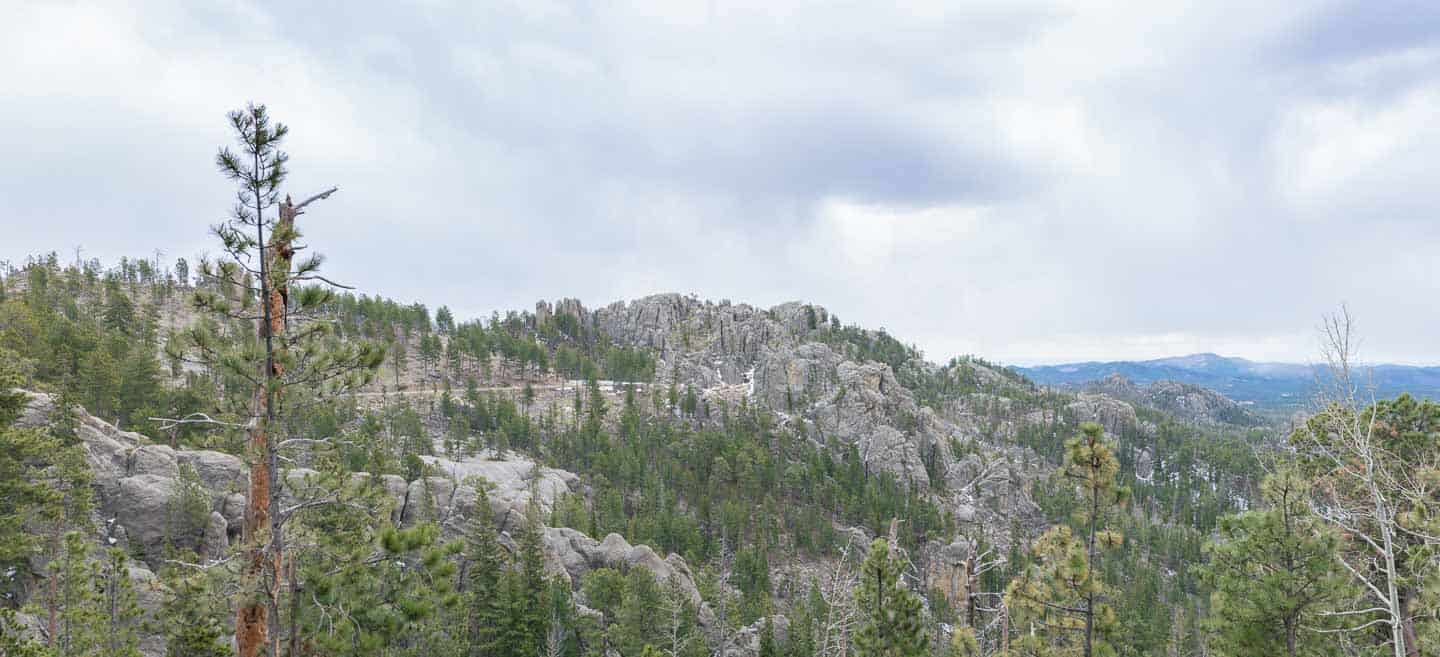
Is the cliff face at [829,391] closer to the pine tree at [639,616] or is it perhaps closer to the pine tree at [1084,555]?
the pine tree at [639,616]

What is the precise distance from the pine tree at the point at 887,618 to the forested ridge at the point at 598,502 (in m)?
0.10

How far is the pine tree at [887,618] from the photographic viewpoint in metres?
15.7

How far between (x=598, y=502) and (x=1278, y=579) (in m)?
62.1

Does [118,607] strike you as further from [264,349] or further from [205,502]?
[264,349]

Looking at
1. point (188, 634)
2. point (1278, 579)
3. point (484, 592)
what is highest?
point (1278, 579)

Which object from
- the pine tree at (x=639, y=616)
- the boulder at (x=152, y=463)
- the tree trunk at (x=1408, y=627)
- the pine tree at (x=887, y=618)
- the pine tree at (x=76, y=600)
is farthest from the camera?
the pine tree at (x=639, y=616)

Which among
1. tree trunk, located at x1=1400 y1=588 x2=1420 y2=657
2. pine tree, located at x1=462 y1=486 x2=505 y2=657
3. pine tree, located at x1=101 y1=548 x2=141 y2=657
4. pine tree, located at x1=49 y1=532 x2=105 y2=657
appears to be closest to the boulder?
pine tree, located at x1=101 y1=548 x2=141 y2=657

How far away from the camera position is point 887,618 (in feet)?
52.0

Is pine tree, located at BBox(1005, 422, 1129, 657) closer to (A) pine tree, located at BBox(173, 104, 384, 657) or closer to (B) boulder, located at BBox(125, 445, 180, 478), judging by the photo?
(A) pine tree, located at BBox(173, 104, 384, 657)

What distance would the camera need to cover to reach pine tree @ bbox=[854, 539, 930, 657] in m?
15.7

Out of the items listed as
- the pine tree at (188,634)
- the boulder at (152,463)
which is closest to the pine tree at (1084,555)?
the pine tree at (188,634)

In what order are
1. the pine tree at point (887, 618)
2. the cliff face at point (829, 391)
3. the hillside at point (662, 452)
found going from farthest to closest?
the cliff face at point (829, 391) < the hillside at point (662, 452) < the pine tree at point (887, 618)

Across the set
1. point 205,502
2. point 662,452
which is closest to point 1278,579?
point 205,502

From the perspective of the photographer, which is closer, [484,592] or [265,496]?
[265,496]
